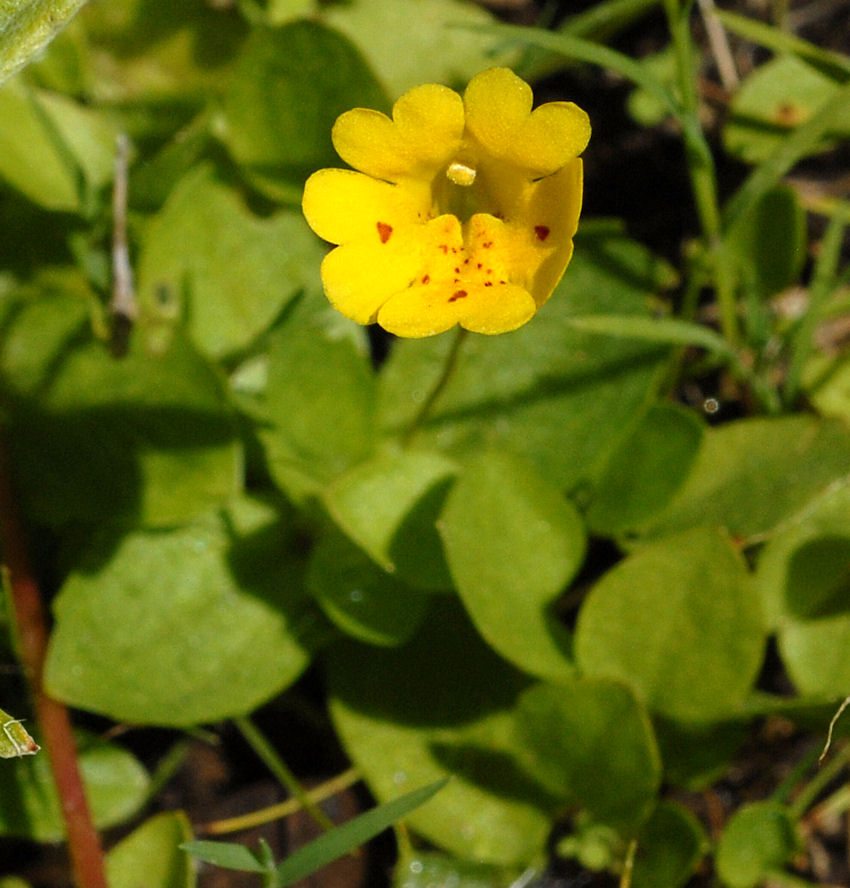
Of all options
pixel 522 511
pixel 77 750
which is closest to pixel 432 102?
pixel 522 511

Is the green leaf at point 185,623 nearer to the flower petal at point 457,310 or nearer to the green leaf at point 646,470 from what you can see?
the green leaf at point 646,470

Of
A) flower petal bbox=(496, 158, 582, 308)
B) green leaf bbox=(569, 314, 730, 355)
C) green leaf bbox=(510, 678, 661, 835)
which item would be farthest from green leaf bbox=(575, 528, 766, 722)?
flower petal bbox=(496, 158, 582, 308)

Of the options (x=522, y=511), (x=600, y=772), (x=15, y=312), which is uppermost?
(x=15, y=312)

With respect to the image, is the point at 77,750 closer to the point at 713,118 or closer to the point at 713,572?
the point at 713,572

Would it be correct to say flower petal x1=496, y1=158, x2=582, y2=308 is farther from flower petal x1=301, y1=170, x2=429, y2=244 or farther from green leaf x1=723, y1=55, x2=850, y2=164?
green leaf x1=723, y1=55, x2=850, y2=164

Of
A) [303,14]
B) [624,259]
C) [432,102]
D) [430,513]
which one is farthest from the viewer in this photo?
[303,14]
